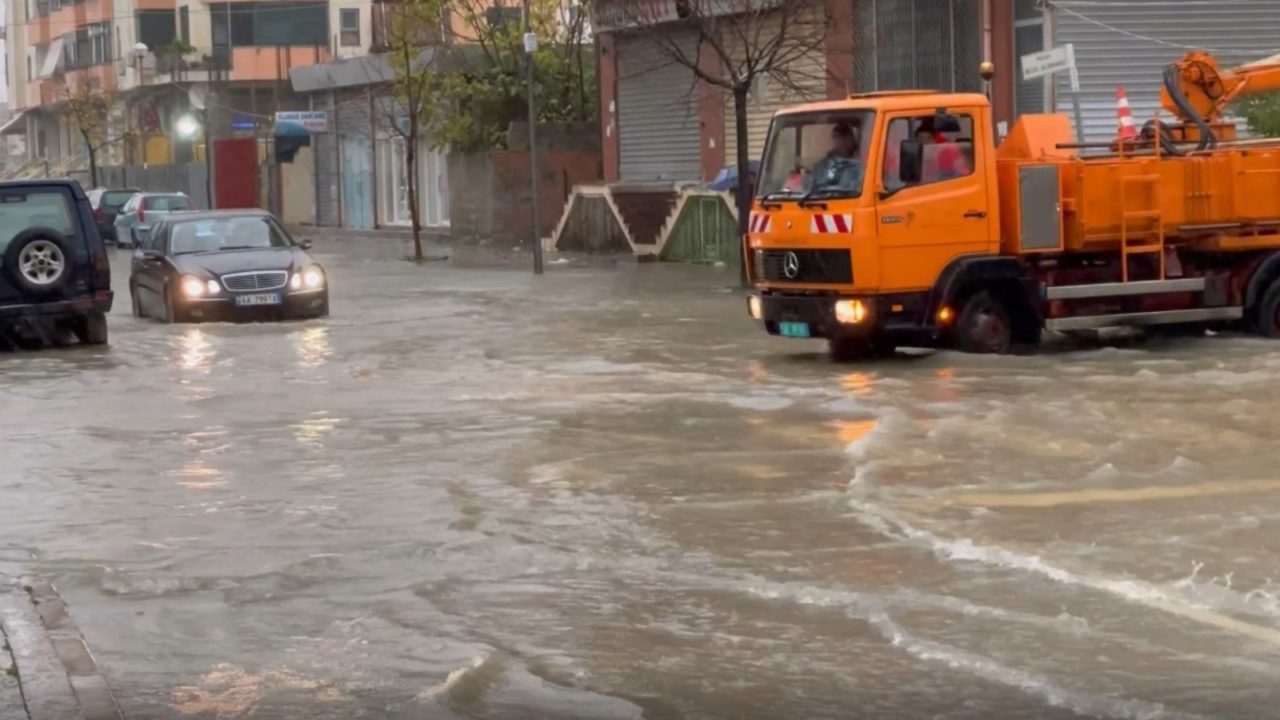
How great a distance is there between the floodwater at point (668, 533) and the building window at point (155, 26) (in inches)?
2139

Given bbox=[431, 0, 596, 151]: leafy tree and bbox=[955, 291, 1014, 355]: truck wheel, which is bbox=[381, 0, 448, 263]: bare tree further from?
bbox=[955, 291, 1014, 355]: truck wheel

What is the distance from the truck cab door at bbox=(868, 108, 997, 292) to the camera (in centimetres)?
1706

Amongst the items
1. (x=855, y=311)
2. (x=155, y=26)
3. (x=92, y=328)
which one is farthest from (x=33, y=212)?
(x=155, y=26)

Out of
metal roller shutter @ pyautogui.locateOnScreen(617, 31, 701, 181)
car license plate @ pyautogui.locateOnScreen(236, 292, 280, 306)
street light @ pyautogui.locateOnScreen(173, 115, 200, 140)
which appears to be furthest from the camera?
street light @ pyautogui.locateOnScreen(173, 115, 200, 140)

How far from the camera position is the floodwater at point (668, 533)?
745cm

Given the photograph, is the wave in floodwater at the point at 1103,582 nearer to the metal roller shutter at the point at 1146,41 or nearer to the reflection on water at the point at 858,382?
the reflection on water at the point at 858,382

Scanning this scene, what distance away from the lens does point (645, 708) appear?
7.07m

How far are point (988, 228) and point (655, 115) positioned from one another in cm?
2262

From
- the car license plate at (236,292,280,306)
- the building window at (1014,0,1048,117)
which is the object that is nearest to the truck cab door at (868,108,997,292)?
the car license plate at (236,292,280,306)

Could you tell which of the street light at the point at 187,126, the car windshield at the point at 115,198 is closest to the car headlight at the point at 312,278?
the car windshield at the point at 115,198

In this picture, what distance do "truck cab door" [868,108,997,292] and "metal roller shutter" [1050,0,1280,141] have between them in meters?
12.2

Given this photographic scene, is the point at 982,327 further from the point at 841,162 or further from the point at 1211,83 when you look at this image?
the point at 1211,83

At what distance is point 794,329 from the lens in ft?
58.3

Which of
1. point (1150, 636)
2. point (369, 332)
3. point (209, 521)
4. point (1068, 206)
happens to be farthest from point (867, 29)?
point (1150, 636)
